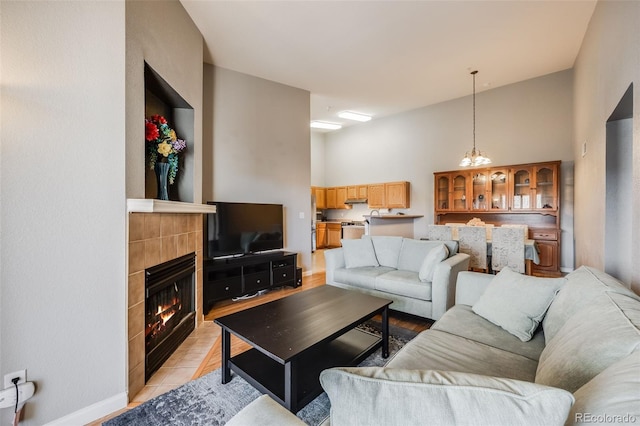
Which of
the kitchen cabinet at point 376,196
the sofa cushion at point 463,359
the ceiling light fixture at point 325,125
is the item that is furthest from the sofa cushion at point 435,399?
the ceiling light fixture at point 325,125

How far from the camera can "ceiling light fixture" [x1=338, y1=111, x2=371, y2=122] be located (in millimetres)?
6257

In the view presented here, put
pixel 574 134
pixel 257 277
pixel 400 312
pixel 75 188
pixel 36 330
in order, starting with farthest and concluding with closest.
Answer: pixel 574 134
pixel 257 277
pixel 400 312
pixel 75 188
pixel 36 330

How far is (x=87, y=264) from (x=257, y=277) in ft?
7.25

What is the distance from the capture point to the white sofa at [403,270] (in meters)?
2.58

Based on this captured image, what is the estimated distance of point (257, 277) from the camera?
3.63 metres

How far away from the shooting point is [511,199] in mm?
4941

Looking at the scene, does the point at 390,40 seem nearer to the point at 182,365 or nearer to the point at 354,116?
the point at 354,116

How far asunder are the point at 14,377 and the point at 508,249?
4.59 meters

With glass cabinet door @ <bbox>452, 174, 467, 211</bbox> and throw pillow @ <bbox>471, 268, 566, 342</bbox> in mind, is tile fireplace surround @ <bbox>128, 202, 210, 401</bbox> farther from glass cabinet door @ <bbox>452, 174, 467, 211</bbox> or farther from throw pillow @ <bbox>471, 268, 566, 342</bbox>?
glass cabinet door @ <bbox>452, 174, 467, 211</bbox>

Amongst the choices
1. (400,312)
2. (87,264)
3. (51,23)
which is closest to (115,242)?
(87,264)

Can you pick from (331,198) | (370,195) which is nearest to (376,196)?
(370,195)

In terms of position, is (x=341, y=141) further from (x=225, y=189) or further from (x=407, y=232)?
(x=225, y=189)

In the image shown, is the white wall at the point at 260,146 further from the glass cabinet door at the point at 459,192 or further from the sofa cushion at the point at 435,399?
the sofa cushion at the point at 435,399

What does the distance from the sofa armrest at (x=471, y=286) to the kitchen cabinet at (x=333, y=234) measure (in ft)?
18.7
